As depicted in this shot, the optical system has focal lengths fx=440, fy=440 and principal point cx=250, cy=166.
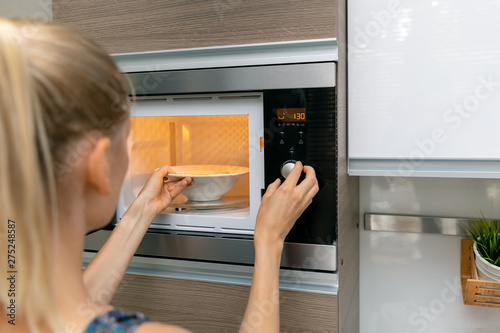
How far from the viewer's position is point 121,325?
515 millimetres

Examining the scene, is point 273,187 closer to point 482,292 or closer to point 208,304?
point 208,304

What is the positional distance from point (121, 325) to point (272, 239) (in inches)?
12.1

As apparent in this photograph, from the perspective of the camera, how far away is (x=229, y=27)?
894mm

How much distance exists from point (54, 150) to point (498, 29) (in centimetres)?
87

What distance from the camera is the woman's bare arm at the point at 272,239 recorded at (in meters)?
0.68

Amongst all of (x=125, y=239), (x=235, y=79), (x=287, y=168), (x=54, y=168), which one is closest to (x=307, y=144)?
(x=287, y=168)

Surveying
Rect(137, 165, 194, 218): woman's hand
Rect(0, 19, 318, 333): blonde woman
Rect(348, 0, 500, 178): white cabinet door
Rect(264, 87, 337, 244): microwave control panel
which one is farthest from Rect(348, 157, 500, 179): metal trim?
Rect(0, 19, 318, 333): blonde woman

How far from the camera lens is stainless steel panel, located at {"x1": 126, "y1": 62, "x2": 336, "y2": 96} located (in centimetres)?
84

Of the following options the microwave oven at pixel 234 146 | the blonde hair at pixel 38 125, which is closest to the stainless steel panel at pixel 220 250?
the microwave oven at pixel 234 146

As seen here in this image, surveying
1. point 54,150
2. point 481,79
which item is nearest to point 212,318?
point 54,150

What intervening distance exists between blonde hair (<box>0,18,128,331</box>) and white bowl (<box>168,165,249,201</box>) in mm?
478

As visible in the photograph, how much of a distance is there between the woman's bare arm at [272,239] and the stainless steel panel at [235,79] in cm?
16

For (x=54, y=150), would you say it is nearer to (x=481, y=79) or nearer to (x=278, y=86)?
(x=278, y=86)

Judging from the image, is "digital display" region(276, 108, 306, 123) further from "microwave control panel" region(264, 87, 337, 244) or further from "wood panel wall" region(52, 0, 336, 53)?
"wood panel wall" region(52, 0, 336, 53)
